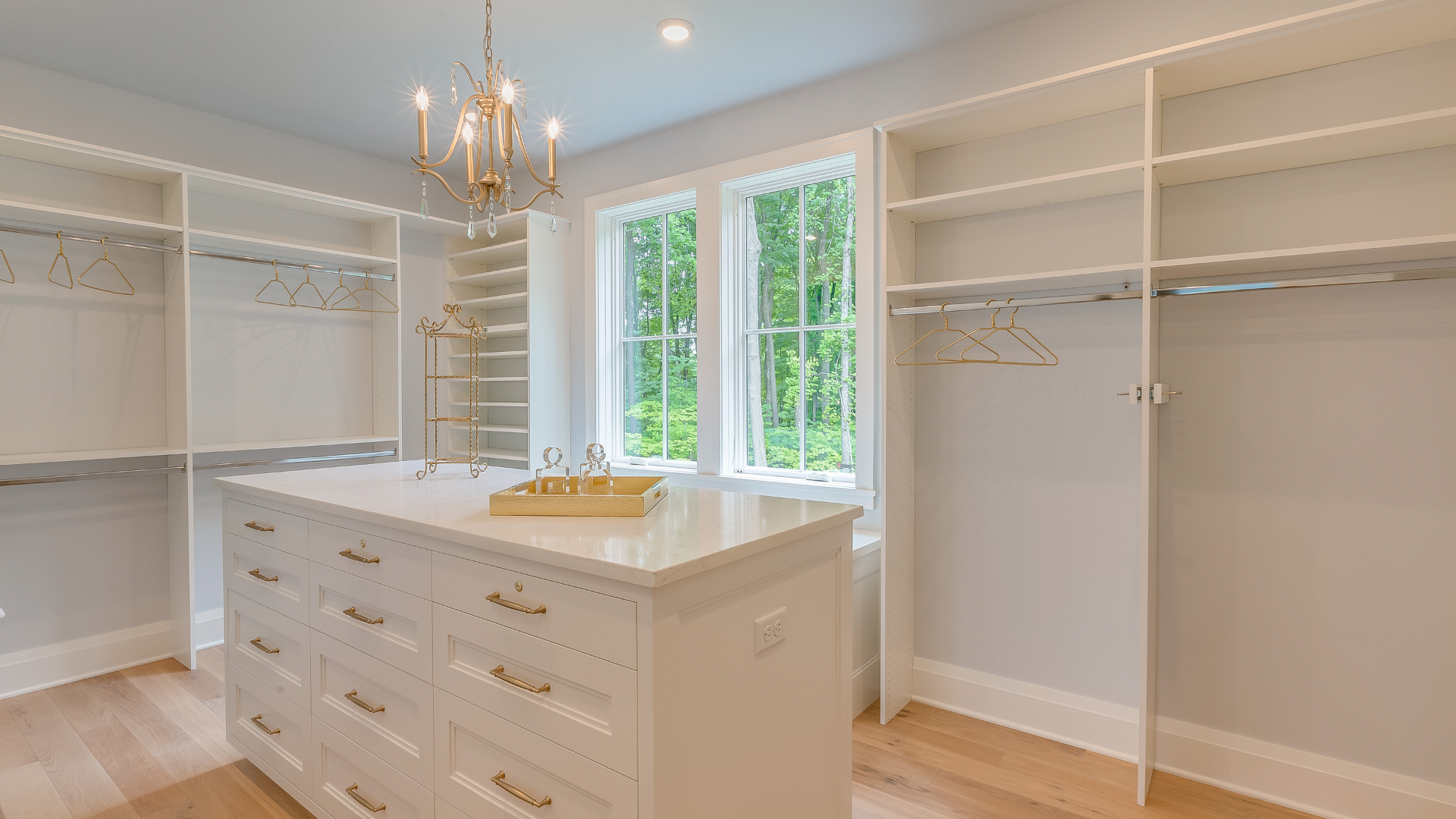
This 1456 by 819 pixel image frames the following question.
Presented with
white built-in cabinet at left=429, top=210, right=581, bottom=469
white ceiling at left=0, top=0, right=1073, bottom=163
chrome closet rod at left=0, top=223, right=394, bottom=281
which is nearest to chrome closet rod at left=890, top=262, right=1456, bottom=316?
white ceiling at left=0, top=0, right=1073, bottom=163

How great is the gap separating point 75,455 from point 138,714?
1.17m

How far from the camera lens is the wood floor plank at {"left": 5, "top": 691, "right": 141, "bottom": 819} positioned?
2.30m

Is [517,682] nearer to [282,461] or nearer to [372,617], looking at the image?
[372,617]

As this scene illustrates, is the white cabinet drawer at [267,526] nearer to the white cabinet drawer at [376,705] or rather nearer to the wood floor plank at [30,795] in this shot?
the white cabinet drawer at [376,705]

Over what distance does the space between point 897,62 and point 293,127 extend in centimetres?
325

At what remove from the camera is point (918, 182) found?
9.89 feet

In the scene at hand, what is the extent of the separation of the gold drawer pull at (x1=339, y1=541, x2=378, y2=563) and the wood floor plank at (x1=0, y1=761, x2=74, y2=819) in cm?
139

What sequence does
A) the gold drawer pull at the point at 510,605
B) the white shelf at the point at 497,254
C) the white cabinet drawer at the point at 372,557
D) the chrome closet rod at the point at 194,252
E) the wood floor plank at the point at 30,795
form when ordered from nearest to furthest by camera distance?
the gold drawer pull at the point at 510,605, the white cabinet drawer at the point at 372,557, the wood floor plank at the point at 30,795, the chrome closet rod at the point at 194,252, the white shelf at the point at 497,254

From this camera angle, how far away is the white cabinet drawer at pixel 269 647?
215 cm

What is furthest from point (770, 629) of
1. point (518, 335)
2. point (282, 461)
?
point (518, 335)

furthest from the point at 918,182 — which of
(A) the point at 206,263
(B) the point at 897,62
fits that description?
(A) the point at 206,263

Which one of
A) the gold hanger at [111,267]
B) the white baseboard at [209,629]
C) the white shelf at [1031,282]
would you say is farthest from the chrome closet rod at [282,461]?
the white shelf at [1031,282]

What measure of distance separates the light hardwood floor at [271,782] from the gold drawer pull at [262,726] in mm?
236

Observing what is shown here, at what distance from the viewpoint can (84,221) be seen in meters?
3.12
